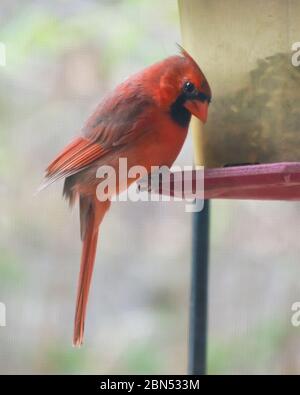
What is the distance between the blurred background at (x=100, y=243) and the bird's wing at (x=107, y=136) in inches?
16.0

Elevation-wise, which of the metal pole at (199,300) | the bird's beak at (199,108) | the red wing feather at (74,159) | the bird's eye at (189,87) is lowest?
the metal pole at (199,300)

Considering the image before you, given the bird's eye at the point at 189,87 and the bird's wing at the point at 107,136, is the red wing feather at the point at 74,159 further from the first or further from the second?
the bird's eye at the point at 189,87

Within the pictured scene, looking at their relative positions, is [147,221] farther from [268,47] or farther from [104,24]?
[268,47]

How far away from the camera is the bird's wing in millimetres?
1001

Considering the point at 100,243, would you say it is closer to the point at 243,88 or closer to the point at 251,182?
the point at 243,88

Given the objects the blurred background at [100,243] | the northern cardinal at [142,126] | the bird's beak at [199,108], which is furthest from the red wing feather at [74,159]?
the blurred background at [100,243]

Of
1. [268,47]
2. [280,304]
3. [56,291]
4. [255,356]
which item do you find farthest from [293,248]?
[268,47]

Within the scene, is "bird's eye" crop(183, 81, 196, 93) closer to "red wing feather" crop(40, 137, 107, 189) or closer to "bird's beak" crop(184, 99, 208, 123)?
"bird's beak" crop(184, 99, 208, 123)

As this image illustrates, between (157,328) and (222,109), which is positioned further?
(157,328)

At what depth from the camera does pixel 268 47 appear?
3.32 ft

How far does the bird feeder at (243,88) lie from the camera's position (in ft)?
3.29

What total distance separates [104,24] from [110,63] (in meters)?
0.07
